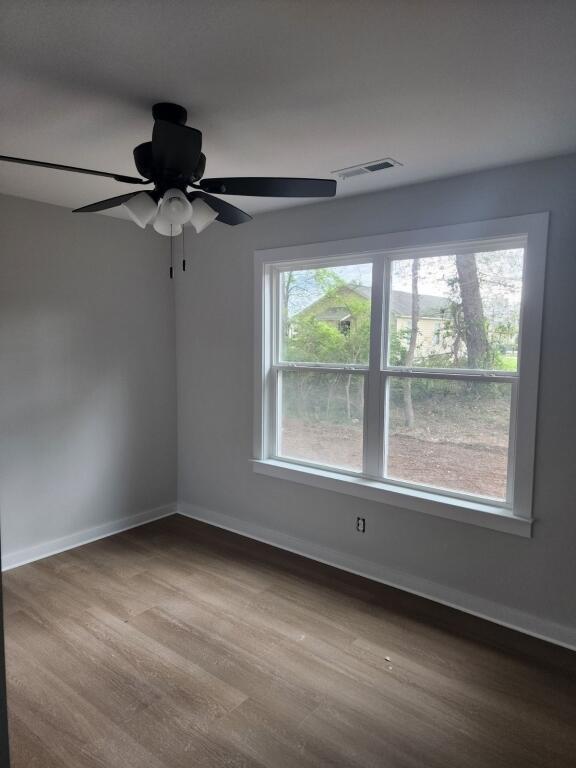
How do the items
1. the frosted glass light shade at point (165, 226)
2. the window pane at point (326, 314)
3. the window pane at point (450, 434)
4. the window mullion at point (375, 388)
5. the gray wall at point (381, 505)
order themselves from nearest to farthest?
the frosted glass light shade at point (165, 226), the gray wall at point (381, 505), the window pane at point (450, 434), the window mullion at point (375, 388), the window pane at point (326, 314)

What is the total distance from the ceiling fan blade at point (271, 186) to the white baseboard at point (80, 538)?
2878 mm

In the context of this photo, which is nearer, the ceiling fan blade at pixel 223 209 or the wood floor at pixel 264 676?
the wood floor at pixel 264 676

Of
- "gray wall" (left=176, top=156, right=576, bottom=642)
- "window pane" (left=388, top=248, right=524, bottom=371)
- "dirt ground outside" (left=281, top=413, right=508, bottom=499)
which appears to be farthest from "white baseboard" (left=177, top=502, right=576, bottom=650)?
"window pane" (left=388, top=248, right=524, bottom=371)

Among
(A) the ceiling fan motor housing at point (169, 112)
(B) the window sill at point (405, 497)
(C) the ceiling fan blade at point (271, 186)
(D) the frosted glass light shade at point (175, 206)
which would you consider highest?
(A) the ceiling fan motor housing at point (169, 112)

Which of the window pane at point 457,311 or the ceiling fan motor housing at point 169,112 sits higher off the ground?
the ceiling fan motor housing at point 169,112

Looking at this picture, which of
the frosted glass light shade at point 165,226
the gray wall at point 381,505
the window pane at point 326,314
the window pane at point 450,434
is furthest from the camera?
the window pane at point 326,314

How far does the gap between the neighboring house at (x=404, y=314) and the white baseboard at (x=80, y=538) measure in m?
2.26

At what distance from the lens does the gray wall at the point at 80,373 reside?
3389mm

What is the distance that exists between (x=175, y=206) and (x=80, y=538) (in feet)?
9.39

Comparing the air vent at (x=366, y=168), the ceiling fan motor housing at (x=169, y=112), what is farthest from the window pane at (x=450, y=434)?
the ceiling fan motor housing at (x=169, y=112)

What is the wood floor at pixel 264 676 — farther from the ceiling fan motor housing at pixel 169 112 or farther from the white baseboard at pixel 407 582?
the ceiling fan motor housing at pixel 169 112

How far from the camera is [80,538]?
3811mm

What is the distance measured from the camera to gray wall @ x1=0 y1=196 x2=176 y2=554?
11.1ft

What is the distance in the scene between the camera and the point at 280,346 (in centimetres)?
383
